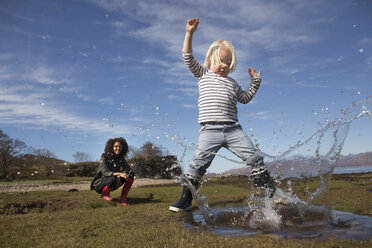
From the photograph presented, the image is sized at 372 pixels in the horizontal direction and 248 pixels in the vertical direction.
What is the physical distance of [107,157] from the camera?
19.2ft

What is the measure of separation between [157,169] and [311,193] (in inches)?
517

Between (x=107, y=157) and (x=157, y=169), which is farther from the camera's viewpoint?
(x=157, y=169)

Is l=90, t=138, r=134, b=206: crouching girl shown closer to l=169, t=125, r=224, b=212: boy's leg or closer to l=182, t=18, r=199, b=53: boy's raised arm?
l=169, t=125, r=224, b=212: boy's leg

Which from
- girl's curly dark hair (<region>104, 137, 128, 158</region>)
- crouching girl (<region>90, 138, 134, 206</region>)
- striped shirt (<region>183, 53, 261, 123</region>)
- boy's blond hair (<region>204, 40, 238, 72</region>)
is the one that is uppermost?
boy's blond hair (<region>204, 40, 238, 72</region>)

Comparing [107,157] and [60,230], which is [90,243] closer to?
[60,230]

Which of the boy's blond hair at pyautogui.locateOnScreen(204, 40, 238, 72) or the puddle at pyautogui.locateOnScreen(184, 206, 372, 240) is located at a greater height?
the boy's blond hair at pyautogui.locateOnScreen(204, 40, 238, 72)

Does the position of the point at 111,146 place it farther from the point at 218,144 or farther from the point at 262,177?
the point at 262,177

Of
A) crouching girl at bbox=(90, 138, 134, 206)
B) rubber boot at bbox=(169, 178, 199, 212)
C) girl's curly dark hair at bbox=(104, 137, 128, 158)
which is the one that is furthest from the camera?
girl's curly dark hair at bbox=(104, 137, 128, 158)

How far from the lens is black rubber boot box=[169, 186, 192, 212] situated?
3988mm

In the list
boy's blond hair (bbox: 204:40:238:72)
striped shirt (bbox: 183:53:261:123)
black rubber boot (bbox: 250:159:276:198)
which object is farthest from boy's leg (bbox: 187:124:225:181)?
boy's blond hair (bbox: 204:40:238:72)

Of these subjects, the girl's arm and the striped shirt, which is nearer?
the striped shirt

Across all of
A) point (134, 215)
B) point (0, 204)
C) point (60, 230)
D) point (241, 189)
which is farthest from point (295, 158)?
point (0, 204)

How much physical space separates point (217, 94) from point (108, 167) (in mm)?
3125

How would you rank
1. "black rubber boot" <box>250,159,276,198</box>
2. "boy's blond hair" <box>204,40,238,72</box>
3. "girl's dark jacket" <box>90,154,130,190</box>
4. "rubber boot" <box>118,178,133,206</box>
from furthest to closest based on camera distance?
1. "girl's dark jacket" <box>90,154,130,190</box>
2. "rubber boot" <box>118,178,133,206</box>
3. "boy's blond hair" <box>204,40,238,72</box>
4. "black rubber boot" <box>250,159,276,198</box>
